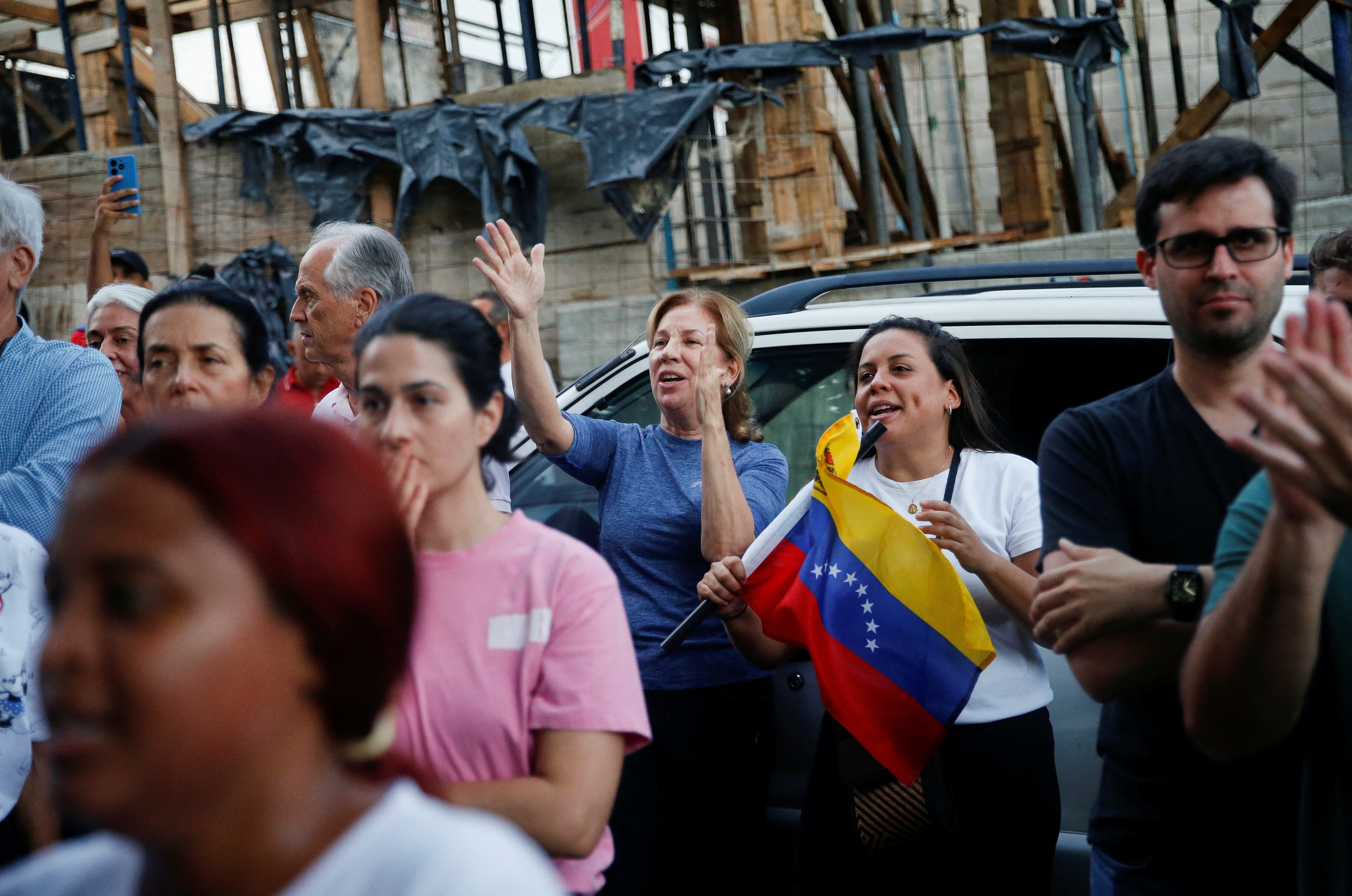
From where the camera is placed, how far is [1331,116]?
10.2m

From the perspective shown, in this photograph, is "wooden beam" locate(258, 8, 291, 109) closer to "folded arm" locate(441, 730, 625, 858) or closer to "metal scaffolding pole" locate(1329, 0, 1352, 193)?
"metal scaffolding pole" locate(1329, 0, 1352, 193)

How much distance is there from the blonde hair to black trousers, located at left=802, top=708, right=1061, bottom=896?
99cm

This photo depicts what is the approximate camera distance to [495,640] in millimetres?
1646

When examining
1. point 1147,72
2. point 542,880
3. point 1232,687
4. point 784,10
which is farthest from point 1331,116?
point 542,880

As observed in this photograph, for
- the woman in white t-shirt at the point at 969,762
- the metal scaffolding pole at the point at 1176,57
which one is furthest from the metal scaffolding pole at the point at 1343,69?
the woman in white t-shirt at the point at 969,762

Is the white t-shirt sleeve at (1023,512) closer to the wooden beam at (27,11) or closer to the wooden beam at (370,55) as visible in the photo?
the wooden beam at (370,55)

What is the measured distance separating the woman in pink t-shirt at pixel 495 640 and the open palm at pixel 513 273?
3.70ft

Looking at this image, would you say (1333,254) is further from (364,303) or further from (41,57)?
(41,57)

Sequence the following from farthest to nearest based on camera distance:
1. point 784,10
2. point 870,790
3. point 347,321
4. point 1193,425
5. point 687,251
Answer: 1. point 687,251
2. point 784,10
3. point 347,321
4. point 870,790
5. point 1193,425

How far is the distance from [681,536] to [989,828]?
0.98 meters

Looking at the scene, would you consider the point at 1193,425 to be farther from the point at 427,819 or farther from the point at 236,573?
the point at 236,573

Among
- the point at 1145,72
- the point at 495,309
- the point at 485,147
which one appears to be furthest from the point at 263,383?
the point at 1145,72

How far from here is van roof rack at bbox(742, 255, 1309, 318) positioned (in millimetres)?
3633

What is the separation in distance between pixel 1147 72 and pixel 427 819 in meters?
9.46
